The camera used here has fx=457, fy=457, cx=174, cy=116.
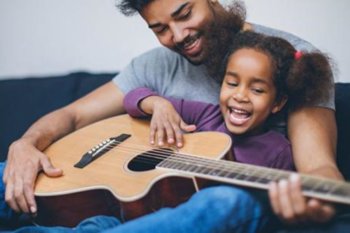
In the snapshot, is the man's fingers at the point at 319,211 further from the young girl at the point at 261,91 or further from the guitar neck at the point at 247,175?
the young girl at the point at 261,91

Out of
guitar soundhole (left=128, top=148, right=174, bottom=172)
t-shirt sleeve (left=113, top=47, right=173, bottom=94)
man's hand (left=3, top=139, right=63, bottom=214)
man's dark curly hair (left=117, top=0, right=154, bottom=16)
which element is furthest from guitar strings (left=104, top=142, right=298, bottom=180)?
man's dark curly hair (left=117, top=0, right=154, bottom=16)

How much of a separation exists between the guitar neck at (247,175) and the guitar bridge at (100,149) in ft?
0.85

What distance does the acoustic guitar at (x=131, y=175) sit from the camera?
3.19 feet

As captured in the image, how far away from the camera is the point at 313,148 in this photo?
3.79 feet

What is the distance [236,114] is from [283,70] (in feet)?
0.58

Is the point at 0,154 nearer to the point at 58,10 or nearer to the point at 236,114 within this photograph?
the point at 58,10

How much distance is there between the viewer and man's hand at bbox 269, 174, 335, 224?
0.84 meters

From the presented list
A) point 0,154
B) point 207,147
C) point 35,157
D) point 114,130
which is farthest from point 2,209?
point 207,147

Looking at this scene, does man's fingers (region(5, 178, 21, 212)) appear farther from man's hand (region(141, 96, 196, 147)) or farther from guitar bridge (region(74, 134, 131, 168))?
man's hand (region(141, 96, 196, 147))

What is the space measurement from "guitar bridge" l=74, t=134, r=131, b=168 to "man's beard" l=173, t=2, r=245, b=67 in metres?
0.34

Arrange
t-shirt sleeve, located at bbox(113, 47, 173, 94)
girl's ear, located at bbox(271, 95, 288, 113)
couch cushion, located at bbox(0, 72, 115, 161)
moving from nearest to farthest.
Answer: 1. girl's ear, located at bbox(271, 95, 288, 113)
2. t-shirt sleeve, located at bbox(113, 47, 173, 94)
3. couch cushion, located at bbox(0, 72, 115, 161)

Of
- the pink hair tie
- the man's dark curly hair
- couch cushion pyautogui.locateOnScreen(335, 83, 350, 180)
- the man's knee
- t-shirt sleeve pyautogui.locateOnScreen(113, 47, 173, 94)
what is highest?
the man's dark curly hair

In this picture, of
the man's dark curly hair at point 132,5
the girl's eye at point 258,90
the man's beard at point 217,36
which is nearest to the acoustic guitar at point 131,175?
the girl's eye at point 258,90

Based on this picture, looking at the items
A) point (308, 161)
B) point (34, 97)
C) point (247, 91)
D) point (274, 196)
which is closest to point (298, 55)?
point (247, 91)
